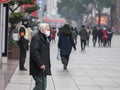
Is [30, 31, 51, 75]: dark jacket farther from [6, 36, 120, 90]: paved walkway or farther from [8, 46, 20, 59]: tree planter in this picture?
[8, 46, 20, 59]: tree planter

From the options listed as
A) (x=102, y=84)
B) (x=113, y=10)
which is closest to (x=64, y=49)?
(x=102, y=84)

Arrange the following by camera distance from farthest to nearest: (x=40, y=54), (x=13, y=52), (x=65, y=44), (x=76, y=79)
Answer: (x=13, y=52), (x=65, y=44), (x=76, y=79), (x=40, y=54)

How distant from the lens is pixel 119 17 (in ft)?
318

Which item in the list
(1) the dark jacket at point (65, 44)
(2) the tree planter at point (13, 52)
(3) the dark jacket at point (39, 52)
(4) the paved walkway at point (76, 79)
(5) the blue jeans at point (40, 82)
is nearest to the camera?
(3) the dark jacket at point (39, 52)

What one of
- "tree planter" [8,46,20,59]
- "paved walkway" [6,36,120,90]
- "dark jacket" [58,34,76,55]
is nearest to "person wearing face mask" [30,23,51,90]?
"paved walkway" [6,36,120,90]

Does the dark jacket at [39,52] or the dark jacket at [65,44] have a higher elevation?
the dark jacket at [39,52]

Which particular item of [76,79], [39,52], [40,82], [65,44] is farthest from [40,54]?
[65,44]

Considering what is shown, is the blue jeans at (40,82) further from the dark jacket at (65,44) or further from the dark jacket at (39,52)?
the dark jacket at (65,44)

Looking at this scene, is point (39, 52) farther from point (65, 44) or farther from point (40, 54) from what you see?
point (65, 44)

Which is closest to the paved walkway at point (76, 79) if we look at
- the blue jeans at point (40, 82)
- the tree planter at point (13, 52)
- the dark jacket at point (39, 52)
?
the blue jeans at point (40, 82)

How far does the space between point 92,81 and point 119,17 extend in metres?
82.7

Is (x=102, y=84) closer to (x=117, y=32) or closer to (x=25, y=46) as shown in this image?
(x=25, y=46)

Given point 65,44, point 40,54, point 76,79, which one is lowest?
point 76,79

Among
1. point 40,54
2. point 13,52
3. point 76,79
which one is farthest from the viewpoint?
point 13,52
